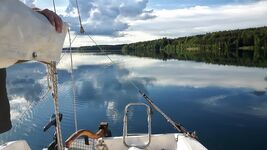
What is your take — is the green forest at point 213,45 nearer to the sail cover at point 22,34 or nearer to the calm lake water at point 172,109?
the calm lake water at point 172,109

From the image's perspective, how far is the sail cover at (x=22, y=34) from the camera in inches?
86.4

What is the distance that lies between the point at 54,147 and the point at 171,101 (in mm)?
17618

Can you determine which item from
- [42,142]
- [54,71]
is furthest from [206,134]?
[54,71]

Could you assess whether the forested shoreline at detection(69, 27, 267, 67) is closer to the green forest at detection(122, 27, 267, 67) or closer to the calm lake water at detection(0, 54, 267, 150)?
the green forest at detection(122, 27, 267, 67)

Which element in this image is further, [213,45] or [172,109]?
[213,45]

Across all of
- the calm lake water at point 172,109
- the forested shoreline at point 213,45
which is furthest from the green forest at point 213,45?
the calm lake water at point 172,109

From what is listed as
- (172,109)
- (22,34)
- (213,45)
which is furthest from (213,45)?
(22,34)

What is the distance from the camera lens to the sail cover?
2195mm

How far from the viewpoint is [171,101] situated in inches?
907

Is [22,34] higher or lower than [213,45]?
higher

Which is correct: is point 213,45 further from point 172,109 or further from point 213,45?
point 172,109

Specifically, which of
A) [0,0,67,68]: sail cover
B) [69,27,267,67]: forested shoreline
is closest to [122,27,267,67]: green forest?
[69,27,267,67]: forested shoreline

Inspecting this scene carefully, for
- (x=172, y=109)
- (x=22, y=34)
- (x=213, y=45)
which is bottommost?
(x=172, y=109)

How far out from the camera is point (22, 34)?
232 cm
